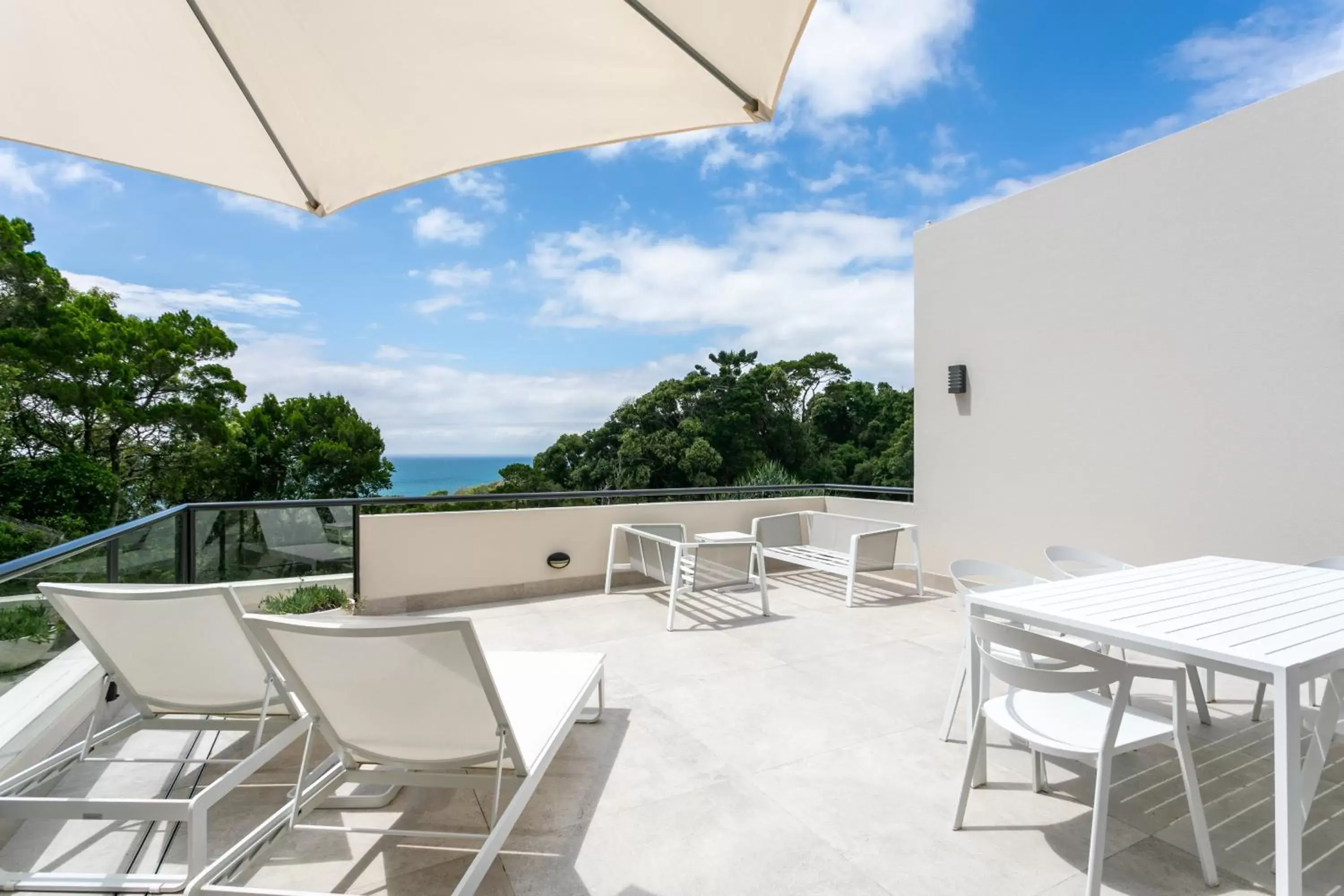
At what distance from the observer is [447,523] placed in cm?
566

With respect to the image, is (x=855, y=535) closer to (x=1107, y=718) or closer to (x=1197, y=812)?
(x=1107, y=718)

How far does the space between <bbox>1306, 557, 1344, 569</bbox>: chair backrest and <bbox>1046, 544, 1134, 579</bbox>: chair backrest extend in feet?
2.57

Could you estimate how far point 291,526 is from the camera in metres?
5.26

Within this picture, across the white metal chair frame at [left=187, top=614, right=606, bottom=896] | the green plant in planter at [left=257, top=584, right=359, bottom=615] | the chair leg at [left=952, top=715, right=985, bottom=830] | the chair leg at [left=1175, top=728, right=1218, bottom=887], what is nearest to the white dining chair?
the chair leg at [left=952, top=715, right=985, bottom=830]

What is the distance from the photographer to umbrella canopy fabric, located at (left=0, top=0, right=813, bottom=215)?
1.65m

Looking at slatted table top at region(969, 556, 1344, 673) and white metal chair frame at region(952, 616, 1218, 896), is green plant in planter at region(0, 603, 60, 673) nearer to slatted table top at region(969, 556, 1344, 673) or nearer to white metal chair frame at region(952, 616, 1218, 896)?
white metal chair frame at region(952, 616, 1218, 896)

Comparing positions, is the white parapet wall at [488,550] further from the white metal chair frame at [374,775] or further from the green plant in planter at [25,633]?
the white metal chair frame at [374,775]

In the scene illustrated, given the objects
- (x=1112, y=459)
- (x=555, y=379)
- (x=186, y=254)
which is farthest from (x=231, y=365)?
(x=1112, y=459)

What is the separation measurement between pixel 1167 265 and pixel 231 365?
80.7 ft

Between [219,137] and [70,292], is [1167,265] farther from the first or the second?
[70,292]

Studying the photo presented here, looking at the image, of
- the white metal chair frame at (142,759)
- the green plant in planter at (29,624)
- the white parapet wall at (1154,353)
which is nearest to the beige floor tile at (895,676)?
the white parapet wall at (1154,353)

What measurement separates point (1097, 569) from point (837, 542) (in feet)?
8.63

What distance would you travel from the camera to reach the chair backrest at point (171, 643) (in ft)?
7.66

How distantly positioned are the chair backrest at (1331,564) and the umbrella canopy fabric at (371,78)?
3684 millimetres
